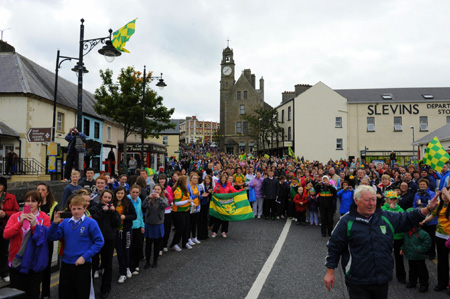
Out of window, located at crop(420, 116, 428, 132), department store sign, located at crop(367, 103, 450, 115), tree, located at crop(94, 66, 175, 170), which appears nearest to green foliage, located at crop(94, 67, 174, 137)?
tree, located at crop(94, 66, 175, 170)

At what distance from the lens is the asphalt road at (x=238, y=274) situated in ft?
16.7

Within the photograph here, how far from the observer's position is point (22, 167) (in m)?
19.0

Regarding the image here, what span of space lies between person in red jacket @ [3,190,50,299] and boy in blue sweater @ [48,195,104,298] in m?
0.29

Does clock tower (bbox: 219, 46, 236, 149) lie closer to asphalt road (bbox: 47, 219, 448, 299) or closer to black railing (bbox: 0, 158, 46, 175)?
black railing (bbox: 0, 158, 46, 175)

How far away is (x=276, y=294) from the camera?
5020mm

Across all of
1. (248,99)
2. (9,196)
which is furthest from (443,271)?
(248,99)

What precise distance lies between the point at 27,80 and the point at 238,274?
22.7 m

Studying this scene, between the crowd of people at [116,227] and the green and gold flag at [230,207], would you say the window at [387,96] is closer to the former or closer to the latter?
the crowd of people at [116,227]

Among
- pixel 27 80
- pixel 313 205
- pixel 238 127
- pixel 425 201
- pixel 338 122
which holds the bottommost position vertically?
pixel 313 205

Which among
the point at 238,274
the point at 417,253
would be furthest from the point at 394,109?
the point at 238,274

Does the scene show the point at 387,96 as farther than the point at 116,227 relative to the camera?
Yes

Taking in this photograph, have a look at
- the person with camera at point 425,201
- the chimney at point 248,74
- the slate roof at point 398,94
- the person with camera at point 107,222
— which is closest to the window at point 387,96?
the slate roof at point 398,94

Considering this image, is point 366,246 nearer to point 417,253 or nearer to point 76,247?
point 417,253

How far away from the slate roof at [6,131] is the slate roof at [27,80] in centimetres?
232
